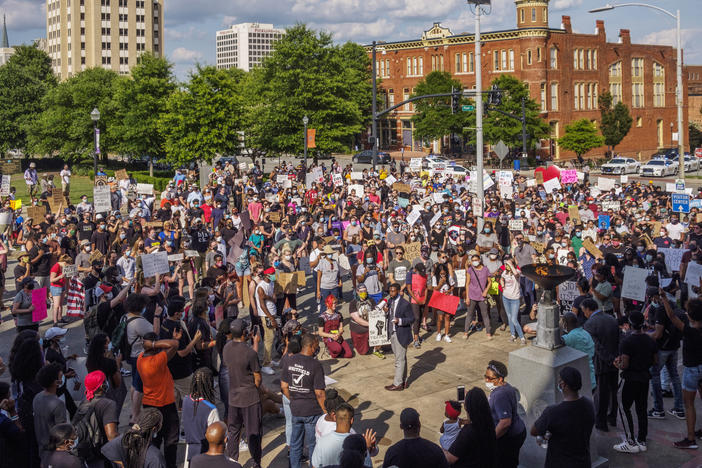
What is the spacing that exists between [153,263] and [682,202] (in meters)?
16.4

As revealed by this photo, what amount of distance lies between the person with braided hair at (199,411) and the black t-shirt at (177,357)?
1.62m

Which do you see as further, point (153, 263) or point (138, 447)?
point (153, 263)

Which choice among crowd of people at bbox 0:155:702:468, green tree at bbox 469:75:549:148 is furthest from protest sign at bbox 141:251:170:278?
green tree at bbox 469:75:549:148

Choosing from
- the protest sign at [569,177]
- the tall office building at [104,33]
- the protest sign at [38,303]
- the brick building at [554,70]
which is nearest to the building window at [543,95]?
the brick building at [554,70]

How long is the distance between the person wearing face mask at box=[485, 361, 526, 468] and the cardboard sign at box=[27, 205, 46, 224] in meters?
18.8

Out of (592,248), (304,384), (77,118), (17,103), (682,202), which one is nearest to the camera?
(304,384)

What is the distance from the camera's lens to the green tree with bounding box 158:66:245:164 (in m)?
44.9

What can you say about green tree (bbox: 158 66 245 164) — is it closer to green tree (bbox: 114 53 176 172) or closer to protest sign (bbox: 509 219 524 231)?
green tree (bbox: 114 53 176 172)

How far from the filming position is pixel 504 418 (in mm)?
7086

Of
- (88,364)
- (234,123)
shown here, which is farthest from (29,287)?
(234,123)

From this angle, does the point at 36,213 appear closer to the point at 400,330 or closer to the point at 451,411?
the point at 400,330

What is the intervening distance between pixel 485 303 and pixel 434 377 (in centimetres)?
264

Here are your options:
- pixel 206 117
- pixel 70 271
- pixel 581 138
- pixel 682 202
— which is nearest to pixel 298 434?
pixel 70 271

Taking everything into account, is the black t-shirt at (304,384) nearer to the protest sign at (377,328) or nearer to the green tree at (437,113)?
the protest sign at (377,328)
